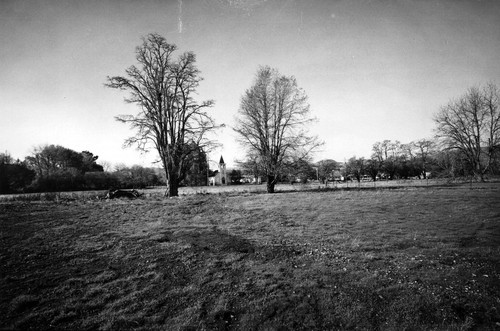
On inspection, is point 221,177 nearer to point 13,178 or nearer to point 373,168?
point 373,168

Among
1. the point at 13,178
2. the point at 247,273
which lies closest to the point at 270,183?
the point at 247,273

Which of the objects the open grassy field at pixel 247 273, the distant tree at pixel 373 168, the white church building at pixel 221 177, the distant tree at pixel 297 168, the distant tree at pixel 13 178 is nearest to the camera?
the open grassy field at pixel 247 273

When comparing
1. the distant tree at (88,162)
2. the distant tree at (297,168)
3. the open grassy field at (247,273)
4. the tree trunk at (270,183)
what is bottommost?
the open grassy field at (247,273)

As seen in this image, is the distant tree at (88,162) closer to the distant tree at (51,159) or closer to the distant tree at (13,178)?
the distant tree at (51,159)

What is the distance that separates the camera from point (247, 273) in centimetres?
654

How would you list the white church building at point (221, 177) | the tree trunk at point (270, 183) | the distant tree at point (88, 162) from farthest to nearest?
the white church building at point (221, 177), the distant tree at point (88, 162), the tree trunk at point (270, 183)

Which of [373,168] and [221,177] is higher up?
[373,168]

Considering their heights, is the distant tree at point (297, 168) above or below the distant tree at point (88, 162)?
below

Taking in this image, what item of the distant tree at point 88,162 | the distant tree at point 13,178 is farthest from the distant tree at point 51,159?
the distant tree at point 13,178

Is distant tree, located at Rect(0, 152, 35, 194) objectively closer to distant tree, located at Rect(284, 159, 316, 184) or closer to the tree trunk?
the tree trunk

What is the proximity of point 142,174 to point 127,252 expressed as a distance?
65.5 metres

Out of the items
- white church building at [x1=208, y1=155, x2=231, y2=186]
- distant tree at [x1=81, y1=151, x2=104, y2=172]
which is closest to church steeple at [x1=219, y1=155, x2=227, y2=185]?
white church building at [x1=208, y1=155, x2=231, y2=186]

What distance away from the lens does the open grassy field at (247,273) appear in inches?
189

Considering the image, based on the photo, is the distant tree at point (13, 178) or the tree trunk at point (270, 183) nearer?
the tree trunk at point (270, 183)
